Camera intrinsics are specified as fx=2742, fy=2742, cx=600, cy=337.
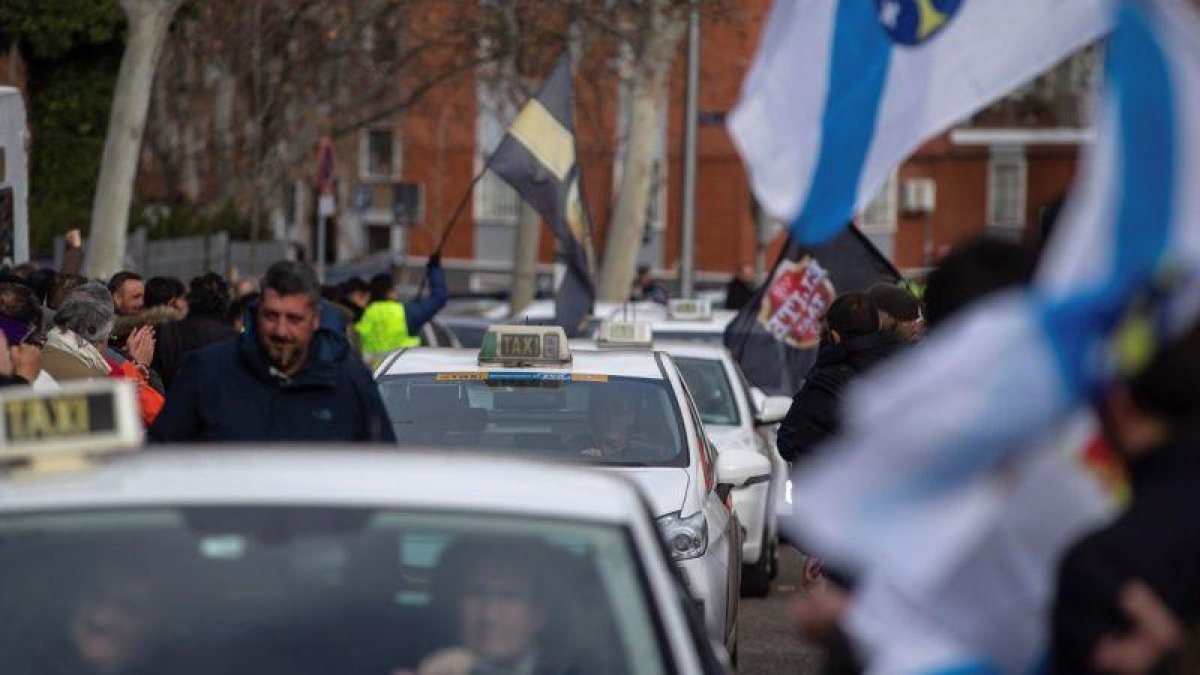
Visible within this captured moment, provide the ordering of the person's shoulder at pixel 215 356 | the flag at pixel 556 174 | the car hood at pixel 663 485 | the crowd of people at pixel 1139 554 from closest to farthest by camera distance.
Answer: the crowd of people at pixel 1139 554 → the person's shoulder at pixel 215 356 → the car hood at pixel 663 485 → the flag at pixel 556 174

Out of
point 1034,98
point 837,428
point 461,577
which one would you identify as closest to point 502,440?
point 837,428

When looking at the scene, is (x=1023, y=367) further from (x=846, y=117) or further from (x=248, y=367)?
(x=248, y=367)

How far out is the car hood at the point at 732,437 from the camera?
50.3ft

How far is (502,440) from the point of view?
36.9ft

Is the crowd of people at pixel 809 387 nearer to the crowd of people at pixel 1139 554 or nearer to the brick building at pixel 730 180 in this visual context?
the crowd of people at pixel 1139 554

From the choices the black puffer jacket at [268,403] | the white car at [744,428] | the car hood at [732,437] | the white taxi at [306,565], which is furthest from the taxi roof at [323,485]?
the car hood at [732,437]

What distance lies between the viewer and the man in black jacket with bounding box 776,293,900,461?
32.2 ft

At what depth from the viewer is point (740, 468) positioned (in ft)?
37.4

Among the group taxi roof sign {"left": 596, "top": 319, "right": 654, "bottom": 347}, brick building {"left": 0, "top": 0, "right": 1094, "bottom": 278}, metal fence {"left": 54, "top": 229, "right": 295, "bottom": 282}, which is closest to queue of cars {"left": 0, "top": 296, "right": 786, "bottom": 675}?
taxi roof sign {"left": 596, "top": 319, "right": 654, "bottom": 347}

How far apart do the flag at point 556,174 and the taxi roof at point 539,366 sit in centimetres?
828

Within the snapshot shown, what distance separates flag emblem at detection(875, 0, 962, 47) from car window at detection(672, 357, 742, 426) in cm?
918

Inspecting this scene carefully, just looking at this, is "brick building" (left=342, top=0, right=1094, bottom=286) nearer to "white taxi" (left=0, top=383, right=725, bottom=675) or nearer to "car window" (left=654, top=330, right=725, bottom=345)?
"car window" (left=654, top=330, right=725, bottom=345)

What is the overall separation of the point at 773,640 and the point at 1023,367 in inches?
353

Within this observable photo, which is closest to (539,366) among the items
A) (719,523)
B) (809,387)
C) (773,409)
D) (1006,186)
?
(719,523)
